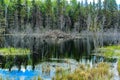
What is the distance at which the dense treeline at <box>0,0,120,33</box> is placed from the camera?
10400 cm

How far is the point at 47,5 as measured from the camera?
11588 centimetres

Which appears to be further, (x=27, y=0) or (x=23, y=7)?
(x=27, y=0)

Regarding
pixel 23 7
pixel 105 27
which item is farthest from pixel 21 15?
pixel 105 27

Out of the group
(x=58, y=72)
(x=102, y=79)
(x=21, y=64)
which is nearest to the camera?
(x=102, y=79)

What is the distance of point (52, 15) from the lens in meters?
112

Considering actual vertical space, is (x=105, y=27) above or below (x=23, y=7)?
below

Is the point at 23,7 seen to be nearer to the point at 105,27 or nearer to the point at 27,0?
the point at 27,0

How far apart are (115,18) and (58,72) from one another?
98654 millimetres

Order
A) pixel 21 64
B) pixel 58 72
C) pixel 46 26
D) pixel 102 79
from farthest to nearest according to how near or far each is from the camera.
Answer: pixel 46 26, pixel 21 64, pixel 58 72, pixel 102 79

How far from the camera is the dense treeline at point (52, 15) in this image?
341 feet

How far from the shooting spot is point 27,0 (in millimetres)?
118000

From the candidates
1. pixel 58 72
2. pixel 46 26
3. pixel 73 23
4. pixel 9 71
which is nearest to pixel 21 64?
pixel 9 71

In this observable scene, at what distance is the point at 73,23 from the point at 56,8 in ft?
28.1

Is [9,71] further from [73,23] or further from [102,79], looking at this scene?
[73,23]
